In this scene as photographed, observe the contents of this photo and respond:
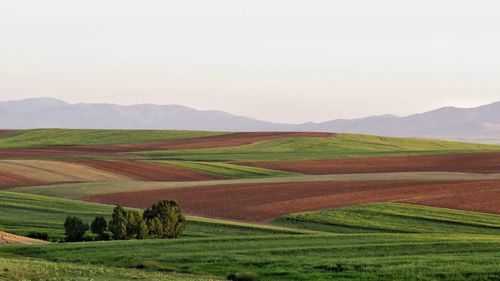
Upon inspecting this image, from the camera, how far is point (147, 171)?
84.7 metres

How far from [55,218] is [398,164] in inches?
2019

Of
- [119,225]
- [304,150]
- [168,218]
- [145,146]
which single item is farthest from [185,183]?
[145,146]

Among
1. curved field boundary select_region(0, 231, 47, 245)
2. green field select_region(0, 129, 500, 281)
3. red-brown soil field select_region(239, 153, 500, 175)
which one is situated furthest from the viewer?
red-brown soil field select_region(239, 153, 500, 175)

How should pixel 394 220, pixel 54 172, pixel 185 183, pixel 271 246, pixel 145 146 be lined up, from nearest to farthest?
pixel 271 246, pixel 394 220, pixel 185 183, pixel 54 172, pixel 145 146

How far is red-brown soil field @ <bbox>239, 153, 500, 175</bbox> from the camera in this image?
89.6 meters

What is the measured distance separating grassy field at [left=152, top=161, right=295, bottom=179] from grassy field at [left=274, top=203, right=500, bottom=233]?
28456mm

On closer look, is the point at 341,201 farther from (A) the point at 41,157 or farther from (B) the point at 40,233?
(A) the point at 41,157

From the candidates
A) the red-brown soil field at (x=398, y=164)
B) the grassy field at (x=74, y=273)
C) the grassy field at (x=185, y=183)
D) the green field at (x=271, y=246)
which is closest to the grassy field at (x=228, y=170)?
the red-brown soil field at (x=398, y=164)

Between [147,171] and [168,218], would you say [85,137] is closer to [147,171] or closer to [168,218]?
[147,171]

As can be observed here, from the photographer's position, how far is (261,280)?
103ft

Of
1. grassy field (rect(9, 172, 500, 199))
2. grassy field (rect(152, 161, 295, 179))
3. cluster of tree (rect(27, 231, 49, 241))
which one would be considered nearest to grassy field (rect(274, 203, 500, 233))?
cluster of tree (rect(27, 231, 49, 241))

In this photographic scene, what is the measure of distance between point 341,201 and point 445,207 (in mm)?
8299

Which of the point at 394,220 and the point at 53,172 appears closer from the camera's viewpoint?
the point at 394,220

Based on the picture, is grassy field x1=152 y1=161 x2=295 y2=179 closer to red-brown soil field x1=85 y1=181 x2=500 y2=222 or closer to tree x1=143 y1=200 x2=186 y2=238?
red-brown soil field x1=85 y1=181 x2=500 y2=222
